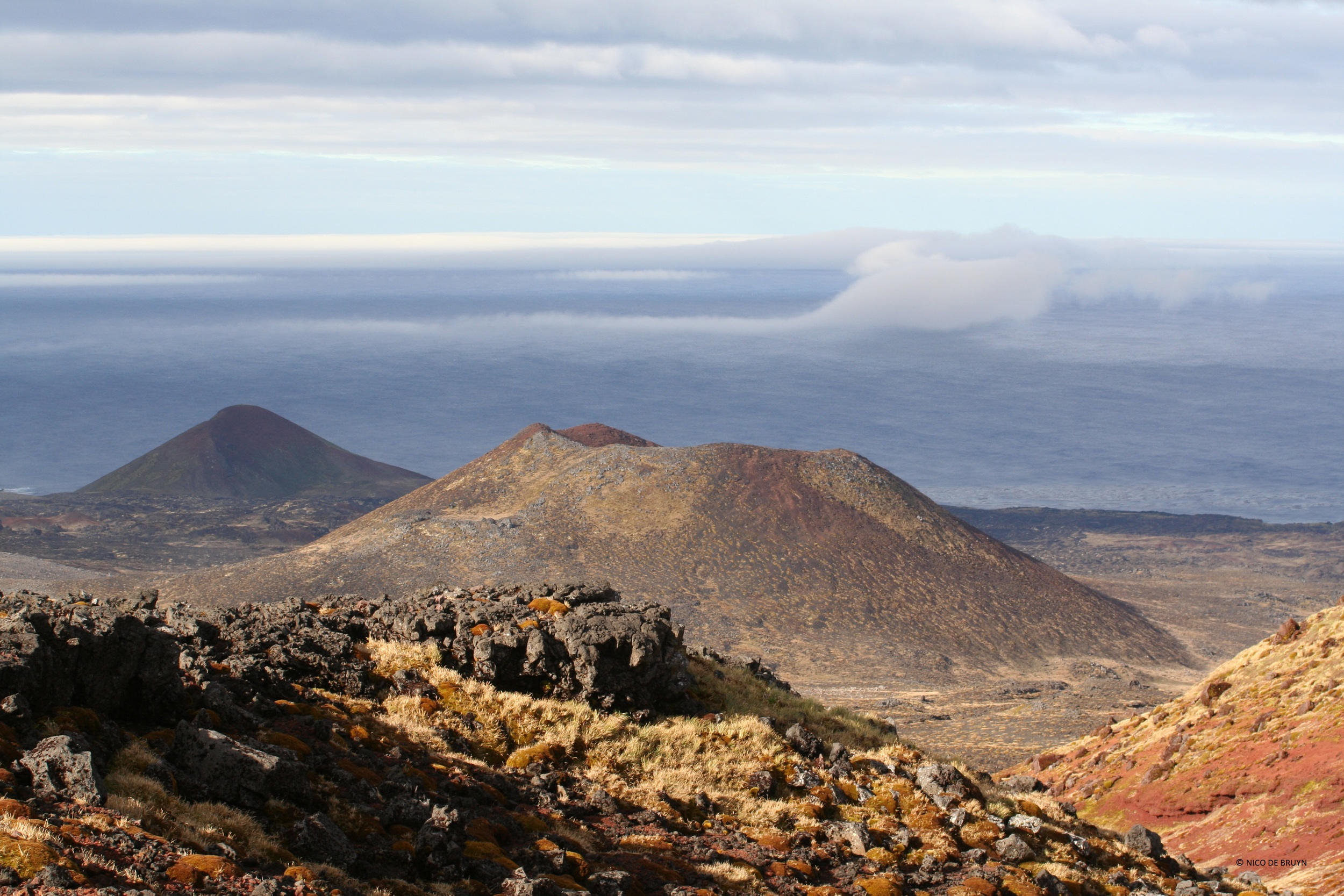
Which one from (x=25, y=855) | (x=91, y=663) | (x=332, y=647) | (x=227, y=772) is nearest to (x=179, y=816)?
(x=227, y=772)

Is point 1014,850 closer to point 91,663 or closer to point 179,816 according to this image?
point 179,816

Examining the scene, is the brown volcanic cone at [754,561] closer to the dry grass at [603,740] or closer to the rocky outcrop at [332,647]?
the rocky outcrop at [332,647]

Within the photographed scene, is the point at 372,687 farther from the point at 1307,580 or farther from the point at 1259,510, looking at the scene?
the point at 1259,510

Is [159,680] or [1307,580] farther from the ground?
[159,680]

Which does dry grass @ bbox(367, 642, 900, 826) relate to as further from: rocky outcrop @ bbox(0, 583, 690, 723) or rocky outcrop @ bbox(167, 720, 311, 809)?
rocky outcrop @ bbox(167, 720, 311, 809)

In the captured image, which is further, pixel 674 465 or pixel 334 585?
pixel 674 465

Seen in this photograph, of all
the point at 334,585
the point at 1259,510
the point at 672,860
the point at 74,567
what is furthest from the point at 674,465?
the point at 1259,510
